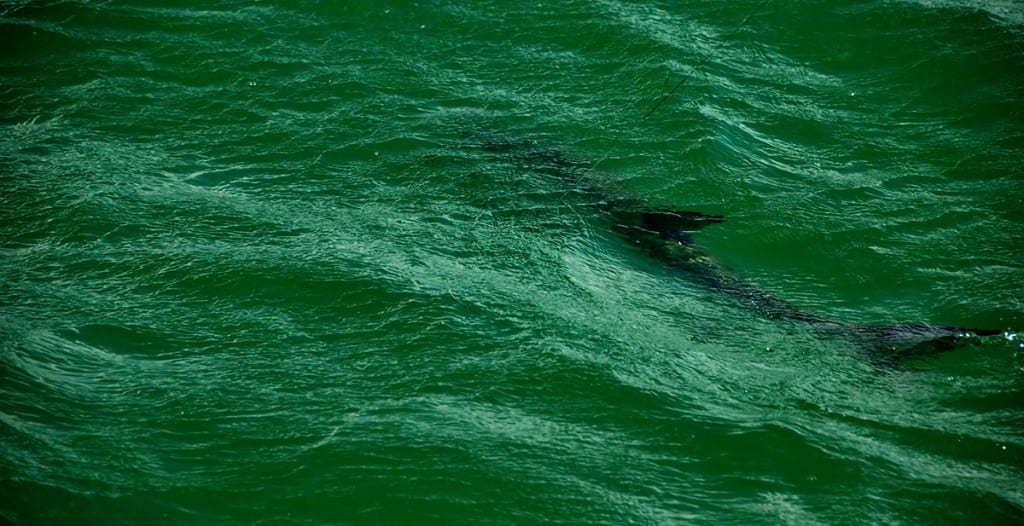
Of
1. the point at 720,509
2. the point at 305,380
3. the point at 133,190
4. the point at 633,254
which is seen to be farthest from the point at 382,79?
the point at 720,509

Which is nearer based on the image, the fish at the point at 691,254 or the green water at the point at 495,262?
the green water at the point at 495,262

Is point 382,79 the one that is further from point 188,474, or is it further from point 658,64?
point 188,474

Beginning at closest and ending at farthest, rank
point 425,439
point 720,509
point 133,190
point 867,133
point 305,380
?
1. point 720,509
2. point 425,439
3. point 305,380
4. point 133,190
5. point 867,133

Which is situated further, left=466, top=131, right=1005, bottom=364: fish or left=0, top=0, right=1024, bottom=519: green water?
left=466, top=131, right=1005, bottom=364: fish

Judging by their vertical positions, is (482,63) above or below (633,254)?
above

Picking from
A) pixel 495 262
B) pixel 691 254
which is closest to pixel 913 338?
pixel 691 254

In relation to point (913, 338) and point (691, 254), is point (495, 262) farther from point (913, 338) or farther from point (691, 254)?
point (913, 338)
